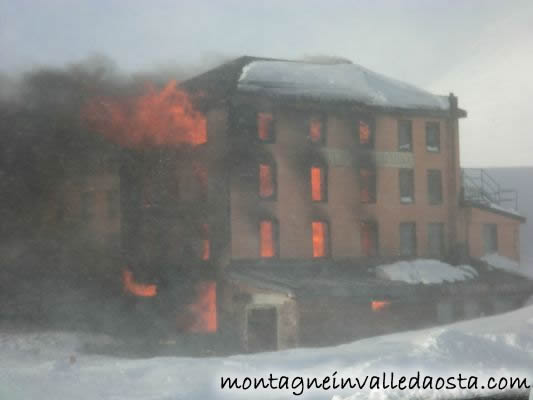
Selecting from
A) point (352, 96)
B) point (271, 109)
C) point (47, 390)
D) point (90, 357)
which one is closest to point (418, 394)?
point (47, 390)

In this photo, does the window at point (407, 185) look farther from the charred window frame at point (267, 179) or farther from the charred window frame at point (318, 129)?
the charred window frame at point (267, 179)

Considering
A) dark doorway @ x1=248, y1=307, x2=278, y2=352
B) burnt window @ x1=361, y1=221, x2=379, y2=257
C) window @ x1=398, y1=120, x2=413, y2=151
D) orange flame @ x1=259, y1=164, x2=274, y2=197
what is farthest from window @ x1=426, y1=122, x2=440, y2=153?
dark doorway @ x1=248, y1=307, x2=278, y2=352

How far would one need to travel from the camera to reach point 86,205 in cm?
4206

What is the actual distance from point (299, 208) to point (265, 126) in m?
3.95

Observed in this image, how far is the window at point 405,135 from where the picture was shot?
36375mm

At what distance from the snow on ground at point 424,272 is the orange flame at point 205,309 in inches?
292

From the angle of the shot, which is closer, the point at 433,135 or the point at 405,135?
the point at 405,135

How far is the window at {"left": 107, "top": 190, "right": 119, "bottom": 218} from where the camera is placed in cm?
3931

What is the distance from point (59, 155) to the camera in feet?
151

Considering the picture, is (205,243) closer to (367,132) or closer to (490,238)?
(367,132)

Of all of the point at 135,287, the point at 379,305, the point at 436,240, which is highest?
the point at 436,240

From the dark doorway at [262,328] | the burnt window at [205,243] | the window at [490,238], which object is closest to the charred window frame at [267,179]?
the burnt window at [205,243]

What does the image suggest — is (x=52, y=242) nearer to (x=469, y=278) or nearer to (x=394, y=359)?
(x=469, y=278)

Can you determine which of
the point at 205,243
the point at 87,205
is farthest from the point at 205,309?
the point at 87,205
